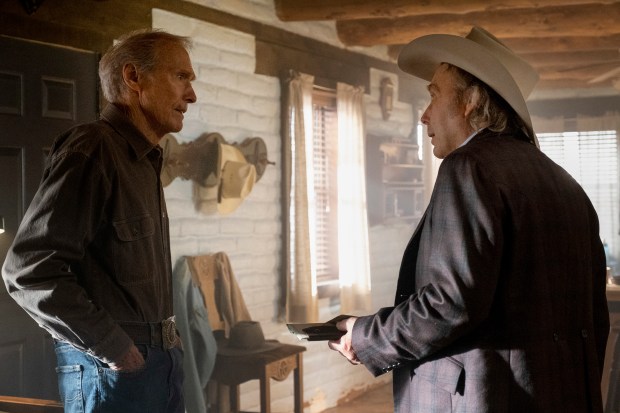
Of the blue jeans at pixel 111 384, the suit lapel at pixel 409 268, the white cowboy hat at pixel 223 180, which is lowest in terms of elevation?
the blue jeans at pixel 111 384

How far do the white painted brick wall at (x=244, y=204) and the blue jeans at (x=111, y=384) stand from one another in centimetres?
212

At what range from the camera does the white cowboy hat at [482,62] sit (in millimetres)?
1827

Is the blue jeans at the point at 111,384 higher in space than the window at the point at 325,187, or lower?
lower

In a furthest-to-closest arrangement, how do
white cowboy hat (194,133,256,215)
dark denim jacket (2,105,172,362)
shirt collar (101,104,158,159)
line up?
white cowboy hat (194,133,256,215) < shirt collar (101,104,158,159) < dark denim jacket (2,105,172,362)

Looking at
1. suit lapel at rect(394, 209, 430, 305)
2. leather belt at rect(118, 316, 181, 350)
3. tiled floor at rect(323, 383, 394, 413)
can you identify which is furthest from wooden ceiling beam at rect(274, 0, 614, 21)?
suit lapel at rect(394, 209, 430, 305)

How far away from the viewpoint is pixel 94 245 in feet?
6.28

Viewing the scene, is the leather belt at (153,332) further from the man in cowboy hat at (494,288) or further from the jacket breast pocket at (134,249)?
the man in cowboy hat at (494,288)

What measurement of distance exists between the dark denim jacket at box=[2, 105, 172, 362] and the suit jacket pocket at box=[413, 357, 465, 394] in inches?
27.2

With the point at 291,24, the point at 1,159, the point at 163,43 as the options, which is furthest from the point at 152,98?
the point at 291,24

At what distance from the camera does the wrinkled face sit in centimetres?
213

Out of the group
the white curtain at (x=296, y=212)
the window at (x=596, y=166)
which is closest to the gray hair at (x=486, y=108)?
the white curtain at (x=296, y=212)

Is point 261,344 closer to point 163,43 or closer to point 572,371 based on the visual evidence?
point 163,43

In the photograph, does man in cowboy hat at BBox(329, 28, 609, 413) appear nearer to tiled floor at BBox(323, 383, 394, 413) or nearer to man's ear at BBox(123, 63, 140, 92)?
man's ear at BBox(123, 63, 140, 92)

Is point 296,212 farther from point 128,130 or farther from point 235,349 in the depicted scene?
point 128,130
